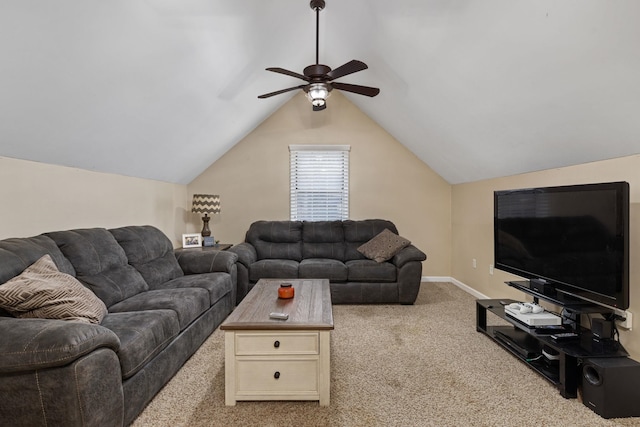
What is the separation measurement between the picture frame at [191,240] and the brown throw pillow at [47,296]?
236cm

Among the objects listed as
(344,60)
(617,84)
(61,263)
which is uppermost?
(344,60)

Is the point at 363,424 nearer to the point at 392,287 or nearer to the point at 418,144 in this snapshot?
the point at 392,287

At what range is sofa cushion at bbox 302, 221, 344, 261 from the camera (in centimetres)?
456

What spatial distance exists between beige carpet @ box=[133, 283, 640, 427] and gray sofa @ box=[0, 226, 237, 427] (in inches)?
8.8

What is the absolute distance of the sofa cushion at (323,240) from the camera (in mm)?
4562

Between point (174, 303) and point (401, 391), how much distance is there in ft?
5.71

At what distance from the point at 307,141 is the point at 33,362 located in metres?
4.29

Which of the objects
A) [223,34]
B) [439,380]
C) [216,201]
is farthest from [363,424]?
[216,201]

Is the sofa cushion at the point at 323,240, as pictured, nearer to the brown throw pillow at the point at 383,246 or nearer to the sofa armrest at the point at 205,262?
the brown throw pillow at the point at 383,246

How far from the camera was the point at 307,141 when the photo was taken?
513cm

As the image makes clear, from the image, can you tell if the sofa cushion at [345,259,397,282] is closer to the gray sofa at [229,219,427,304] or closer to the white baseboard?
the gray sofa at [229,219,427,304]

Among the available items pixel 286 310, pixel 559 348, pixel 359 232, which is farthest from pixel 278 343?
pixel 359 232

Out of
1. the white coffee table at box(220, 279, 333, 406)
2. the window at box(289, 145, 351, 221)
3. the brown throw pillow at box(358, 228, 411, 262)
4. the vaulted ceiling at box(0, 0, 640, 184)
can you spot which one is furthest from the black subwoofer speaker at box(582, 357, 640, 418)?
the window at box(289, 145, 351, 221)

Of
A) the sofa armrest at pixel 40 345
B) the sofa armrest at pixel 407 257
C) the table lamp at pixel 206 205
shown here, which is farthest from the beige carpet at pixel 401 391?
the table lamp at pixel 206 205
